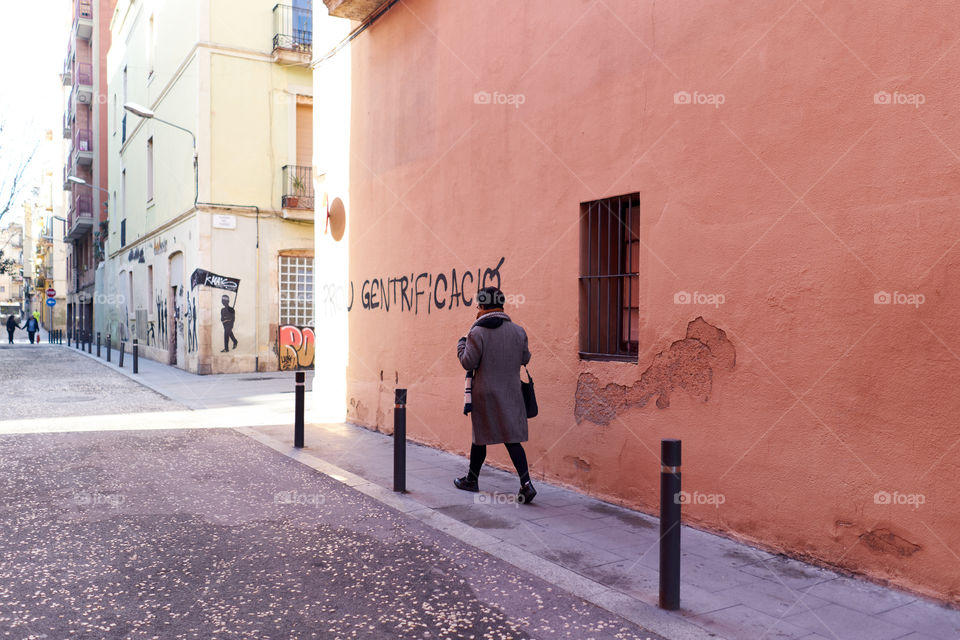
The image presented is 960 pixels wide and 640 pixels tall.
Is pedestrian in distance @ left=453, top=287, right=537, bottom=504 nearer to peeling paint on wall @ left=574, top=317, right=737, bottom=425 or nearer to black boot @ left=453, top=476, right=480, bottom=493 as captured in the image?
black boot @ left=453, top=476, right=480, bottom=493

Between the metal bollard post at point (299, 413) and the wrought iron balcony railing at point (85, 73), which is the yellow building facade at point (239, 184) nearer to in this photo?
the metal bollard post at point (299, 413)

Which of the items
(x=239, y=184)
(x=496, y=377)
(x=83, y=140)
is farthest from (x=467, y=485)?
(x=83, y=140)

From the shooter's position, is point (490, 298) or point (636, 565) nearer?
point (636, 565)

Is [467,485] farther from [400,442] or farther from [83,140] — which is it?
[83,140]

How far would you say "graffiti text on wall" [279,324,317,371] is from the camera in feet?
63.2

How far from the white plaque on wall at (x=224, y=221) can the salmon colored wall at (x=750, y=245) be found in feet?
39.7

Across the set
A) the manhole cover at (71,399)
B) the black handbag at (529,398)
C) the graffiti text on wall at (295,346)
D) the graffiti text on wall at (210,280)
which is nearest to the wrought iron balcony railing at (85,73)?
the graffiti text on wall at (210,280)

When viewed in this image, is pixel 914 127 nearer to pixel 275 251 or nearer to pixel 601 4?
pixel 601 4

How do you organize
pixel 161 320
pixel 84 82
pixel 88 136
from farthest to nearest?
pixel 88 136
pixel 84 82
pixel 161 320

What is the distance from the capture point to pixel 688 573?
4371 millimetres

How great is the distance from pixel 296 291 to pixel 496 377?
571 inches

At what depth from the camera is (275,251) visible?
757 inches

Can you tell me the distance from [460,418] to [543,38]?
3863mm

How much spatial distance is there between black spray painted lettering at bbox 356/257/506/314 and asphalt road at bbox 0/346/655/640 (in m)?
2.45
